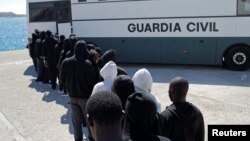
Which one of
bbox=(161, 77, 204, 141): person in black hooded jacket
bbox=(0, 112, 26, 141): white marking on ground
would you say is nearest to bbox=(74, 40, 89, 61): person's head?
bbox=(0, 112, 26, 141): white marking on ground

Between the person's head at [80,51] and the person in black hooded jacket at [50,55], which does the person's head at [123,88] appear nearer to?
the person's head at [80,51]

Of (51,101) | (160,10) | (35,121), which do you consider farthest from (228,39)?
(35,121)

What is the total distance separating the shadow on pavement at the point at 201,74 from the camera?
10797 millimetres

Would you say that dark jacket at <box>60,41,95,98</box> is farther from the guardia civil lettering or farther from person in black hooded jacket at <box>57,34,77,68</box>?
the guardia civil lettering

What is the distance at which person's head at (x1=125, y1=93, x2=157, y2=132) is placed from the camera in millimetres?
2750

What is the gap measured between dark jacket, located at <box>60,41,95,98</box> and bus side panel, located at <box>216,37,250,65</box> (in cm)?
729

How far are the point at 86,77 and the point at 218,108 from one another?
3.63 meters

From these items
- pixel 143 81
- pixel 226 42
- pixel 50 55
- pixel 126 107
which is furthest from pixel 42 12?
pixel 126 107

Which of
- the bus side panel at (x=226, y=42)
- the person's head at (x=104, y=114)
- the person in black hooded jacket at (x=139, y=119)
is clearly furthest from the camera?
the bus side panel at (x=226, y=42)

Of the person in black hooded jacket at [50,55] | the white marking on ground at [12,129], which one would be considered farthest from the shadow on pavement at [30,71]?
the white marking on ground at [12,129]

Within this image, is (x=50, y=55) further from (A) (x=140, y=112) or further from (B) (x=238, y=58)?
(A) (x=140, y=112)

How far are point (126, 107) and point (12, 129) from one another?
5047 mm

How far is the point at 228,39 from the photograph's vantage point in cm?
1198

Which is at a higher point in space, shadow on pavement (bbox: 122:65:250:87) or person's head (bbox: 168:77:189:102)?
person's head (bbox: 168:77:189:102)
